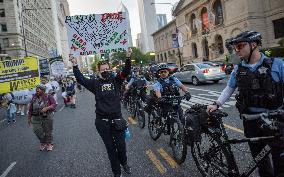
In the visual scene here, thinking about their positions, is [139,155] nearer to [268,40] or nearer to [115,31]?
[115,31]

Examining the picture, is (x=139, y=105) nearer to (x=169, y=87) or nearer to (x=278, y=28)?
(x=169, y=87)

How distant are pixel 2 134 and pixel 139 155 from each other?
792cm

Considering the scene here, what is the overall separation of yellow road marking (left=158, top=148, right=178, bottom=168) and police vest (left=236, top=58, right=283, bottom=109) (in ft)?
9.47

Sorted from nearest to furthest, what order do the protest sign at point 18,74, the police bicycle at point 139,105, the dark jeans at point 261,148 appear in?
1. the dark jeans at point 261,148
2. the police bicycle at point 139,105
3. the protest sign at point 18,74

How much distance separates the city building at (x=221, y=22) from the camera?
42.4 metres

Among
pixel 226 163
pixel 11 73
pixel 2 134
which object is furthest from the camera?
pixel 11 73

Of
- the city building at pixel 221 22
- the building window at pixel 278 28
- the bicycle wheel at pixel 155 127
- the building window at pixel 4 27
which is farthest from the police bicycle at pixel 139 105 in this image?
the building window at pixel 4 27

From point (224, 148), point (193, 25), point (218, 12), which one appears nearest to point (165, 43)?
point (193, 25)

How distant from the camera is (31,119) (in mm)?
9109

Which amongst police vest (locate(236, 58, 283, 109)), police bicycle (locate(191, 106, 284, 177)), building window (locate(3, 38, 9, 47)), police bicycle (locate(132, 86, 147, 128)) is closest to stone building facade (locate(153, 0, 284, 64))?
building window (locate(3, 38, 9, 47))

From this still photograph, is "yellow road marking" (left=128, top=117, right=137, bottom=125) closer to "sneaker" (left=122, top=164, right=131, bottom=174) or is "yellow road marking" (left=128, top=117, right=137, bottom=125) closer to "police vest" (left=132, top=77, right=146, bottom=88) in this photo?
"police vest" (left=132, top=77, right=146, bottom=88)

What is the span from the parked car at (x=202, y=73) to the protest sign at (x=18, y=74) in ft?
40.0

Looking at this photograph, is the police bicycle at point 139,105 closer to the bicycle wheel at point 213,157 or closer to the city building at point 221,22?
the bicycle wheel at point 213,157

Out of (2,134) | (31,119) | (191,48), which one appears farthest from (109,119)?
(191,48)
